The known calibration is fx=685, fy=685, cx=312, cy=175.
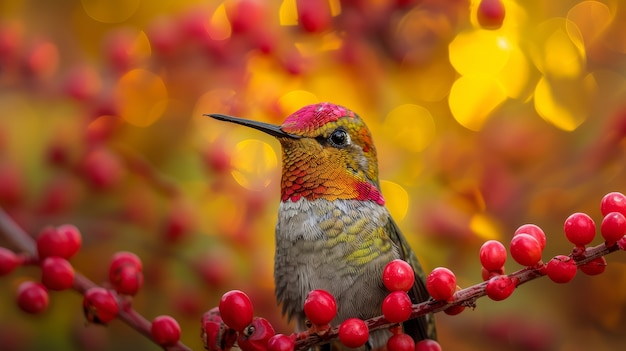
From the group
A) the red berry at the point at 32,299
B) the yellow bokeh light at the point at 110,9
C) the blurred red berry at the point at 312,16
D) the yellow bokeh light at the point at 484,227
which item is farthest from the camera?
the yellow bokeh light at the point at 110,9

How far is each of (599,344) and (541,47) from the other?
1.24ft

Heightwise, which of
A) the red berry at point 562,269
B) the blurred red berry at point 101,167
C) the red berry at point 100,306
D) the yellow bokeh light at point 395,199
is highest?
the blurred red berry at point 101,167

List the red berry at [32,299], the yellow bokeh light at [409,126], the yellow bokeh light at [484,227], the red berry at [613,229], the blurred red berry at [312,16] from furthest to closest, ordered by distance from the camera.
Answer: the yellow bokeh light at [409,126], the yellow bokeh light at [484,227], the blurred red berry at [312,16], the red berry at [32,299], the red berry at [613,229]

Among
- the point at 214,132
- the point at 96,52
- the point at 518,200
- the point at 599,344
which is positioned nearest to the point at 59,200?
the point at 214,132

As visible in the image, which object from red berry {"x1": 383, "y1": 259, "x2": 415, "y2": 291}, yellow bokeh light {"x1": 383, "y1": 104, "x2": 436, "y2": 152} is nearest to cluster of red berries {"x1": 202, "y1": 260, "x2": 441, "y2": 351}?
red berry {"x1": 383, "y1": 259, "x2": 415, "y2": 291}

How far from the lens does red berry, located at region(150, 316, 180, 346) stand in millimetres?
401

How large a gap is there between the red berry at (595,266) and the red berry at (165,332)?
0.76ft

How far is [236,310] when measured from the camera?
363 millimetres

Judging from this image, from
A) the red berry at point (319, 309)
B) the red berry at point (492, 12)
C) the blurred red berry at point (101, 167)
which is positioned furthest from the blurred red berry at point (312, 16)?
the red berry at point (319, 309)

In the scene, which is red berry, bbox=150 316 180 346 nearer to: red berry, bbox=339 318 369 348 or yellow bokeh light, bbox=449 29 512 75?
red berry, bbox=339 318 369 348

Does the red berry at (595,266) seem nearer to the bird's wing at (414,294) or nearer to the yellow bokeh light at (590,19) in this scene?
the bird's wing at (414,294)

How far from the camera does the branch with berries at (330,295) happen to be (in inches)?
13.8

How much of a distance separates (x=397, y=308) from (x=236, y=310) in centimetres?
→ 9

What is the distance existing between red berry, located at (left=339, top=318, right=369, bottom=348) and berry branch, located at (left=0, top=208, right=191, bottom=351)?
99 mm
